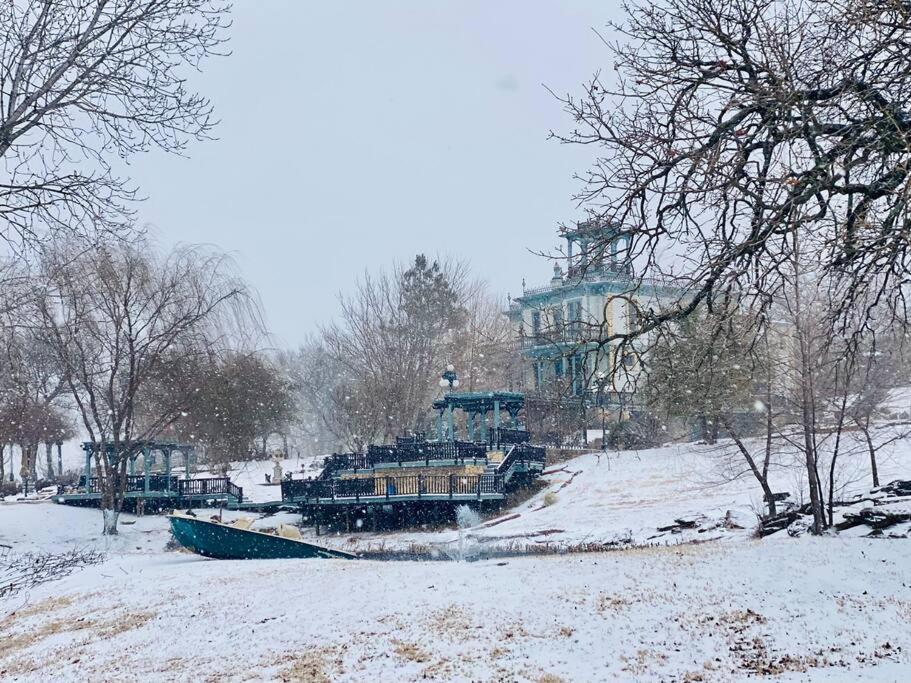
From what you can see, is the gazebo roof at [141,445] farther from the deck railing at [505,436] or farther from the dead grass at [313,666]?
the dead grass at [313,666]

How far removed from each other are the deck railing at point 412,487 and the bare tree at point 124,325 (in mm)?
7520

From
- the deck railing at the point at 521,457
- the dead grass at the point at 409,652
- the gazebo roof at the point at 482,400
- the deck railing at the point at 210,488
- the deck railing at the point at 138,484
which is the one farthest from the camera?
the deck railing at the point at 138,484

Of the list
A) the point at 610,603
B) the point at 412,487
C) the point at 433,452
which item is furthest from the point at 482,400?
the point at 610,603

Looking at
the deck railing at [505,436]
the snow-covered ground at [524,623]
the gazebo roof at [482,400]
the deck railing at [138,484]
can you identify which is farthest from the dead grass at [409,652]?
the deck railing at [138,484]

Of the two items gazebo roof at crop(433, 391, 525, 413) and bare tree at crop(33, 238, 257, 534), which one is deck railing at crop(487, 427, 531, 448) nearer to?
gazebo roof at crop(433, 391, 525, 413)

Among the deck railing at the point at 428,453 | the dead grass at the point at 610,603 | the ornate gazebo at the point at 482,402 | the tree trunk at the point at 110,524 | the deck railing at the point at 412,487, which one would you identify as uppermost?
the ornate gazebo at the point at 482,402

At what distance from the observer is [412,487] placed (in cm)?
3136

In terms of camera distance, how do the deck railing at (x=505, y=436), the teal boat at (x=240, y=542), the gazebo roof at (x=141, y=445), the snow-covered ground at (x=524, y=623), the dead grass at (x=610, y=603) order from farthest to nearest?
1. the deck railing at (x=505, y=436)
2. the gazebo roof at (x=141, y=445)
3. the teal boat at (x=240, y=542)
4. the dead grass at (x=610, y=603)
5. the snow-covered ground at (x=524, y=623)

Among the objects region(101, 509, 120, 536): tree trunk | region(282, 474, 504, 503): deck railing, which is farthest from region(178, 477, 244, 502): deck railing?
region(282, 474, 504, 503): deck railing

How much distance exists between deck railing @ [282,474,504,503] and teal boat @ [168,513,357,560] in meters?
8.27

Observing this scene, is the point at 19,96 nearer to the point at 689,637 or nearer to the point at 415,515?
the point at 689,637

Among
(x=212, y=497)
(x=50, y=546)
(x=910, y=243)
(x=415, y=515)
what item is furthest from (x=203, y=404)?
(x=910, y=243)

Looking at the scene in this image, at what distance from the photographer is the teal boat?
21.8 metres

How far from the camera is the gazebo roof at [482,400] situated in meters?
36.4
